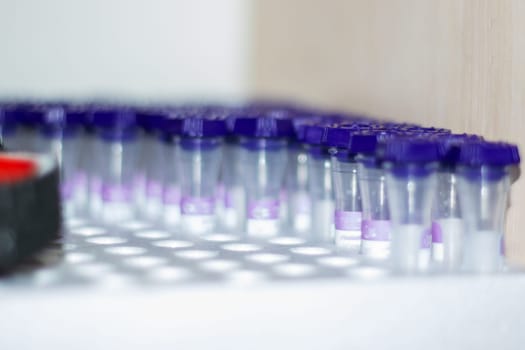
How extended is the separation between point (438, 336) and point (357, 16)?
885mm

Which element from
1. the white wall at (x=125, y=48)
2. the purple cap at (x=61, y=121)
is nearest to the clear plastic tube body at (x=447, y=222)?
the purple cap at (x=61, y=121)

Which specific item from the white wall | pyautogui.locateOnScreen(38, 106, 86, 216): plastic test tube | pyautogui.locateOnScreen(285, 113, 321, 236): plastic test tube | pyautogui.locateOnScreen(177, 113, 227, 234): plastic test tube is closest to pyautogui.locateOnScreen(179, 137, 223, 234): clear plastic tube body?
pyautogui.locateOnScreen(177, 113, 227, 234): plastic test tube

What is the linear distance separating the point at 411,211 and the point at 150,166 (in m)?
0.52

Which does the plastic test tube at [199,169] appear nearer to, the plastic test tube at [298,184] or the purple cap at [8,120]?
the plastic test tube at [298,184]

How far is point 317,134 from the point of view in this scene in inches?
40.9

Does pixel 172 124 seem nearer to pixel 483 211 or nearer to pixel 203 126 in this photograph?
pixel 203 126

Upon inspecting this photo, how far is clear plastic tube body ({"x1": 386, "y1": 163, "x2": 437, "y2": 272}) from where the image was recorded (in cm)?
89

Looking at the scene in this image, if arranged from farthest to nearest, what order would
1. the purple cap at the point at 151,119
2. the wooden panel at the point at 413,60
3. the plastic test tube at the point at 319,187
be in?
the purple cap at the point at 151,119 < the plastic test tube at the point at 319,187 < the wooden panel at the point at 413,60

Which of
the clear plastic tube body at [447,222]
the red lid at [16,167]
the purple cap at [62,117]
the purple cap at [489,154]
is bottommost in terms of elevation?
the clear plastic tube body at [447,222]

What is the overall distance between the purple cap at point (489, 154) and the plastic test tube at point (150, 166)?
47 cm

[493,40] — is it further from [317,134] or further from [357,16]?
[357,16]

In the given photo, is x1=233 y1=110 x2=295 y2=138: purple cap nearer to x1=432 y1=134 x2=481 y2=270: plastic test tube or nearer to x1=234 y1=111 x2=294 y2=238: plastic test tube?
x1=234 y1=111 x2=294 y2=238: plastic test tube

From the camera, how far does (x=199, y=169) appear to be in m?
1.15

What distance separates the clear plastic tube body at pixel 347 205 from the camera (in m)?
0.99
